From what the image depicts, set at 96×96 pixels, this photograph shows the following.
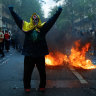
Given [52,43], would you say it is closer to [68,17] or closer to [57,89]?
[57,89]

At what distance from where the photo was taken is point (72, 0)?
40375 mm

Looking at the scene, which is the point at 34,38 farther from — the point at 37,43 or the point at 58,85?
the point at 58,85

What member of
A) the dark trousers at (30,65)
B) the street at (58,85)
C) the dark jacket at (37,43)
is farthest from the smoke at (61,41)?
the dark jacket at (37,43)

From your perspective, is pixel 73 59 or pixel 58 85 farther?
pixel 73 59

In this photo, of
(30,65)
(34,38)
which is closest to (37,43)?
(34,38)

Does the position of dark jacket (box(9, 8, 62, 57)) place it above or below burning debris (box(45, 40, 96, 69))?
above

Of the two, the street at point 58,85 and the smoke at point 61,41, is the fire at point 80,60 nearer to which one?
the smoke at point 61,41

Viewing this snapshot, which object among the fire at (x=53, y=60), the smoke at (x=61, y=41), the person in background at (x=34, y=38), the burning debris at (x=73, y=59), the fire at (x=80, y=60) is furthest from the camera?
the smoke at (x=61, y=41)

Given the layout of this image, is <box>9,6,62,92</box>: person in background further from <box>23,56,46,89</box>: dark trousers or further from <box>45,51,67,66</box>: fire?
<box>45,51,67,66</box>: fire

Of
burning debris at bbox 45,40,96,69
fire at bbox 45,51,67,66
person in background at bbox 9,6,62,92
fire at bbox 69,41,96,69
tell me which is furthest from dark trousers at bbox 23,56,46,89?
fire at bbox 45,51,67,66

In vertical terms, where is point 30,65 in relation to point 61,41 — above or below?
below

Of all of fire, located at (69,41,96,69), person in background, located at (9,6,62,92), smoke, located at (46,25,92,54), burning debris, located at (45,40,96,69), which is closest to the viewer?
person in background, located at (9,6,62,92)

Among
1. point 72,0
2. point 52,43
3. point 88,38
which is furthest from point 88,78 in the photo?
point 72,0

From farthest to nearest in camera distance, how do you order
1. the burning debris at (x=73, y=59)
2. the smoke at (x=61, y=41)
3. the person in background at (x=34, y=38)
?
1. the smoke at (x=61, y=41)
2. the burning debris at (x=73, y=59)
3. the person in background at (x=34, y=38)
